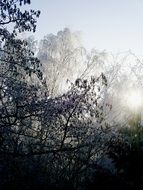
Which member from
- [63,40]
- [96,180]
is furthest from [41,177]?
[63,40]


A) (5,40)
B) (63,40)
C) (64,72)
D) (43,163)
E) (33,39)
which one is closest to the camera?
(5,40)

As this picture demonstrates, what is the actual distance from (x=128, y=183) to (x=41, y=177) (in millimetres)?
2655

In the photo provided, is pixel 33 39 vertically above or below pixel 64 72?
above

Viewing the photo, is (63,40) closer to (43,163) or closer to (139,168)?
(43,163)

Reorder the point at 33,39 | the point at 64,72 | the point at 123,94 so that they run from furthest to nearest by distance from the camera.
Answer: the point at 123,94, the point at 33,39, the point at 64,72

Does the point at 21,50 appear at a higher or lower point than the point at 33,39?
lower

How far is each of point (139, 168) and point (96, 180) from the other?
114 cm

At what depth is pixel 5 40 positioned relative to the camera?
29.7ft

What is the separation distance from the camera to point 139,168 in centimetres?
871

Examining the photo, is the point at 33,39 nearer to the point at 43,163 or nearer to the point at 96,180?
the point at 43,163

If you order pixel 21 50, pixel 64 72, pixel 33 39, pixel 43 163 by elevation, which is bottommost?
pixel 43 163

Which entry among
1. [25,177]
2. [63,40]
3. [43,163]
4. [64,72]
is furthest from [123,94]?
[25,177]

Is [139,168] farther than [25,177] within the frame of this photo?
No

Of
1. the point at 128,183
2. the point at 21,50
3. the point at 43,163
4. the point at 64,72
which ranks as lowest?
the point at 128,183
